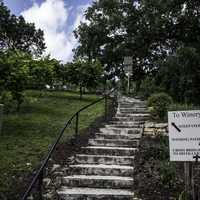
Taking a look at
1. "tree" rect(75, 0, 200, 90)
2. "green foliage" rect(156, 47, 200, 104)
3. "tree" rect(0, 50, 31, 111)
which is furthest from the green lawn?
"tree" rect(75, 0, 200, 90)

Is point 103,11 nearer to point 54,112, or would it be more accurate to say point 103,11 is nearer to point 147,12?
point 147,12

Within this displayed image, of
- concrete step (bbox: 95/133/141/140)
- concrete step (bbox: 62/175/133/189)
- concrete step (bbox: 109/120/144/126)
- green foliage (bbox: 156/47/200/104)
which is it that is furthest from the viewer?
green foliage (bbox: 156/47/200/104)

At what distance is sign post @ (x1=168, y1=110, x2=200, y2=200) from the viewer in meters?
6.56

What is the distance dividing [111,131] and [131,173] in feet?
9.66

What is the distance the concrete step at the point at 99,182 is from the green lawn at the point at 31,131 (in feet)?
2.84

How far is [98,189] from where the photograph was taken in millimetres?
7895

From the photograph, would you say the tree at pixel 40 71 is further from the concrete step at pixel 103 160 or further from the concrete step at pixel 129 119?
the concrete step at pixel 103 160

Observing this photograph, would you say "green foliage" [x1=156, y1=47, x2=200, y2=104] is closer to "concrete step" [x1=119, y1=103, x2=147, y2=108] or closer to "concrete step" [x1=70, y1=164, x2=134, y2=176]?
"concrete step" [x1=119, y1=103, x2=147, y2=108]

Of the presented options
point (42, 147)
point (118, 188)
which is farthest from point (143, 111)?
point (118, 188)

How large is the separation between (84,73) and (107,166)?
9.02 metres

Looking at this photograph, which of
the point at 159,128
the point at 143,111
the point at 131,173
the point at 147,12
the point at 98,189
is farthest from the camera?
the point at 147,12

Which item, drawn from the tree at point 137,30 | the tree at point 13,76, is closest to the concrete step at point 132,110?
the tree at point 13,76

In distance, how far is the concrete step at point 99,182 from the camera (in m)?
8.02

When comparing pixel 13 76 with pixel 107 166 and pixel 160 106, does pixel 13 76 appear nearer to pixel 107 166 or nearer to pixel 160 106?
pixel 107 166
